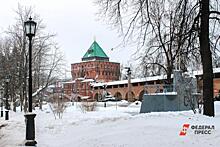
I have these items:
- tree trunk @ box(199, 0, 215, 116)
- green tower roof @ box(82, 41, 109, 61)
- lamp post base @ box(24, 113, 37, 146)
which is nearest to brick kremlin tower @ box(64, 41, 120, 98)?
green tower roof @ box(82, 41, 109, 61)

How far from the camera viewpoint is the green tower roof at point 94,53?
118 m

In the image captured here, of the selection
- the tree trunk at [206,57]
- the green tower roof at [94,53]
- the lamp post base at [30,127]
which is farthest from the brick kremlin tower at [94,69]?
the lamp post base at [30,127]

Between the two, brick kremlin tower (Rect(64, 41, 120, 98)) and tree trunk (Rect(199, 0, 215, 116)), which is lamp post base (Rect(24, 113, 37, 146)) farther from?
brick kremlin tower (Rect(64, 41, 120, 98))

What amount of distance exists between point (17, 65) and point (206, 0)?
27.4 m

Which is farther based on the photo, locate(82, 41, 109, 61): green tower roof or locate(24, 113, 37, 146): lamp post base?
locate(82, 41, 109, 61): green tower roof

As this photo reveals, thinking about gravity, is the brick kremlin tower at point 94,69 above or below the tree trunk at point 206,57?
above

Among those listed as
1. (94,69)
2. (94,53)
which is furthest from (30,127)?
(94,69)

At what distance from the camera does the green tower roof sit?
118m

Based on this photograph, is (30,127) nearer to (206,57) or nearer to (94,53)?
(206,57)

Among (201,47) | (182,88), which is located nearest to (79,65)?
(182,88)

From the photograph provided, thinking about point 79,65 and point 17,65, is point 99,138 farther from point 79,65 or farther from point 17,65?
point 79,65

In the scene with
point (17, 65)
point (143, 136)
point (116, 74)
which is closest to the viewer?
point (143, 136)

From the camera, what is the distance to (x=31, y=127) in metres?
12.8

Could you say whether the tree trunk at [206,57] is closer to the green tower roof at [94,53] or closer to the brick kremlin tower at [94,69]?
the brick kremlin tower at [94,69]
